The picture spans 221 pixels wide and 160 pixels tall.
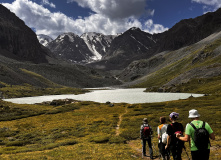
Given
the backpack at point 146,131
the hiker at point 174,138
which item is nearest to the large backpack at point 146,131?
the backpack at point 146,131

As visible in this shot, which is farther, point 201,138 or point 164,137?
point 164,137

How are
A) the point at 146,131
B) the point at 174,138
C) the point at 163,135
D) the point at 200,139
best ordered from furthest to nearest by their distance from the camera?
the point at 146,131
the point at 163,135
the point at 174,138
the point at 200,139

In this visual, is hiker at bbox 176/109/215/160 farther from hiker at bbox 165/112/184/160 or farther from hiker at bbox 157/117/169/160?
hiker at bbox 157/117/169/160

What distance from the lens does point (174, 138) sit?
1281 cm

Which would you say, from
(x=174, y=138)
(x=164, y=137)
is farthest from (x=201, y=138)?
(x=164, y=137)

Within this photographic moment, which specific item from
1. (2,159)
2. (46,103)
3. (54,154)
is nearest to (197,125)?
(54,154)

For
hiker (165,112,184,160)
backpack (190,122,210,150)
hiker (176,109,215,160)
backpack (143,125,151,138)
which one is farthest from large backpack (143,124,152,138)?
backpack (190,122,210,150)

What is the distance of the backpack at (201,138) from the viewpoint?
9250 millimetres

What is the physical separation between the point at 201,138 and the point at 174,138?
372 centimetres

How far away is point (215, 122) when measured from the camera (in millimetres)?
37312

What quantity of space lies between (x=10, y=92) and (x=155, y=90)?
141888 millimetres

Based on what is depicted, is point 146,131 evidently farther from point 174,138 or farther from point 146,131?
point 174,138

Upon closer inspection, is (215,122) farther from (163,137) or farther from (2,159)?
(2,159)

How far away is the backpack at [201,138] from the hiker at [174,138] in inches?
116
